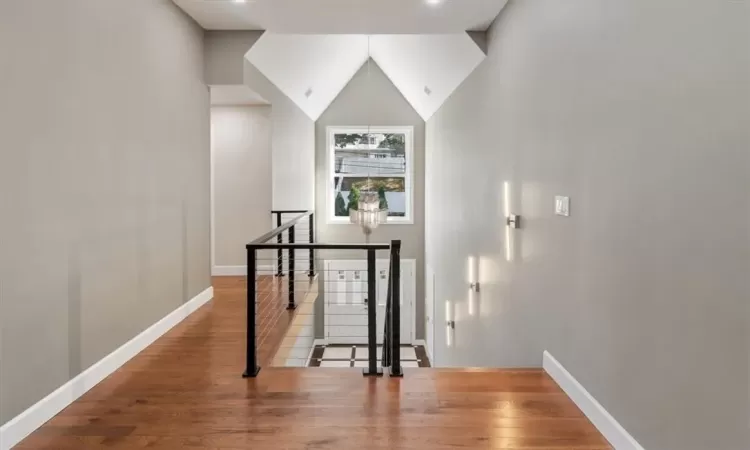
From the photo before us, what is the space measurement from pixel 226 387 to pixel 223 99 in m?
3.86

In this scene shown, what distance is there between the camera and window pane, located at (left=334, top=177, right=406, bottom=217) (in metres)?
10.6

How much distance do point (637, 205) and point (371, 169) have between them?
334 inches

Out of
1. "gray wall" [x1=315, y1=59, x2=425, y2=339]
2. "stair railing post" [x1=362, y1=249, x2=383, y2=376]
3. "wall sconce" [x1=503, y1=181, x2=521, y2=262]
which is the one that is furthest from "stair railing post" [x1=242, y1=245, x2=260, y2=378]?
"gray wall" [x1=315, y1=59, x2=425, y2=339]

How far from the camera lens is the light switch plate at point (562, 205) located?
9.66 feet

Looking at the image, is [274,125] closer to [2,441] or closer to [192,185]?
[192,185]

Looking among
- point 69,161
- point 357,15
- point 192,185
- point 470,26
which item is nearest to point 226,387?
point 69,161

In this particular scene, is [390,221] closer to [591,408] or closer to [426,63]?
[426,63]

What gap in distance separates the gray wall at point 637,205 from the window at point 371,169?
20.3ft

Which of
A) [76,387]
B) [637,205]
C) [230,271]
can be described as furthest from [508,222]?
[230,271]

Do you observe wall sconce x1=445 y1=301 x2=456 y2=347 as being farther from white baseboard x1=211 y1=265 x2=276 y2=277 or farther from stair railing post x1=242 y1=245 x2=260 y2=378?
stair railing post x1=242 y1=245 x2=260 y2=378

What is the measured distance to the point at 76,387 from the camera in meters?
2.91

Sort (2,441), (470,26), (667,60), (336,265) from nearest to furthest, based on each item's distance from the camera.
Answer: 1. (667,60)
2. (2,441)
3. (470,26)
4. (336,265)

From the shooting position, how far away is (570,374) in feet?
9.79

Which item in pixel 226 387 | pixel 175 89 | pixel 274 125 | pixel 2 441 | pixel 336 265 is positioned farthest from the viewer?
pixel 336 265
